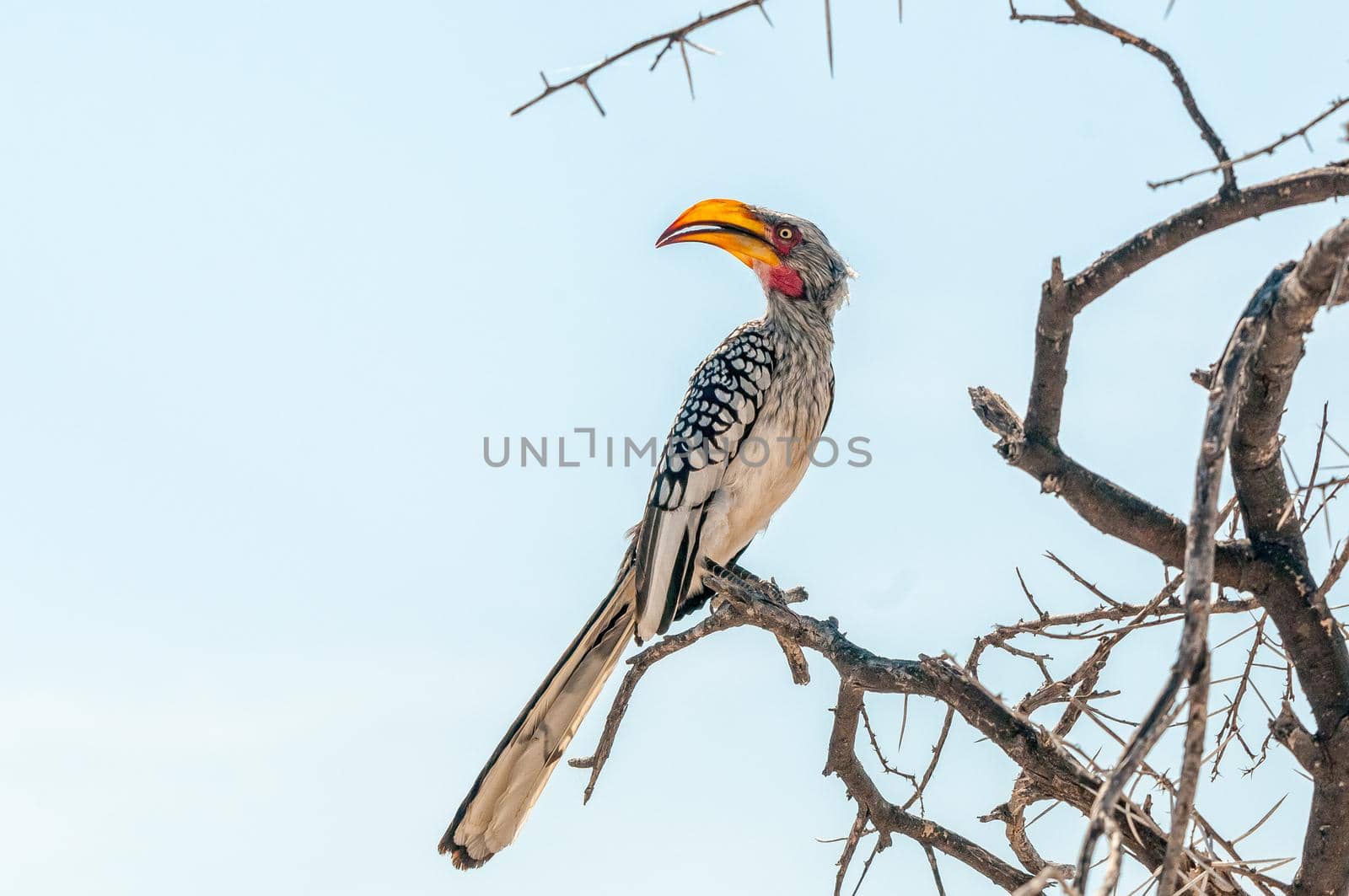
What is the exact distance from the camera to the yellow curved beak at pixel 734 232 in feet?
18.0

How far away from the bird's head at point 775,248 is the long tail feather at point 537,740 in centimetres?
170

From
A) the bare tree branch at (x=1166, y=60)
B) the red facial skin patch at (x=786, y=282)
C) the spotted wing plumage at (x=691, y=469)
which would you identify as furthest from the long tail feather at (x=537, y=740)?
the bare tree branch at (x=1166, y=60)

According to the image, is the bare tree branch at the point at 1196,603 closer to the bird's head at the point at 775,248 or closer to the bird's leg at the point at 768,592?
the bird's leg at the point at 768,592

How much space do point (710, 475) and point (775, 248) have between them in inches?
51.7

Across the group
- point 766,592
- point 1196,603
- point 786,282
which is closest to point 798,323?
point 786,282

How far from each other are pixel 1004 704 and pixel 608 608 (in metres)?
2.13

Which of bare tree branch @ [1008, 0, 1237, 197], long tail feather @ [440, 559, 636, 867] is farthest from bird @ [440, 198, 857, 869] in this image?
bare tree branch @ [1008, 0, 1237, 197]

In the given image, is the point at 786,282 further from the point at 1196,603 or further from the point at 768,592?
the point at 1196,603

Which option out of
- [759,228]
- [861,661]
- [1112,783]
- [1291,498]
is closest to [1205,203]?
[1291,498]

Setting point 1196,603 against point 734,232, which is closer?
point 1196,603

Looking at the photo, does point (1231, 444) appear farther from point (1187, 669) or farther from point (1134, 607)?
point (1187, 669)

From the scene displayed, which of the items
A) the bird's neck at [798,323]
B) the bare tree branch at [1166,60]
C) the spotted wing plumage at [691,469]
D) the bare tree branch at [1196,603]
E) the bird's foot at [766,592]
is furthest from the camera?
the bird's neck at [798,323]

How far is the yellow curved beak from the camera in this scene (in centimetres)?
548

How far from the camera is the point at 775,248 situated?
5.57 meters
